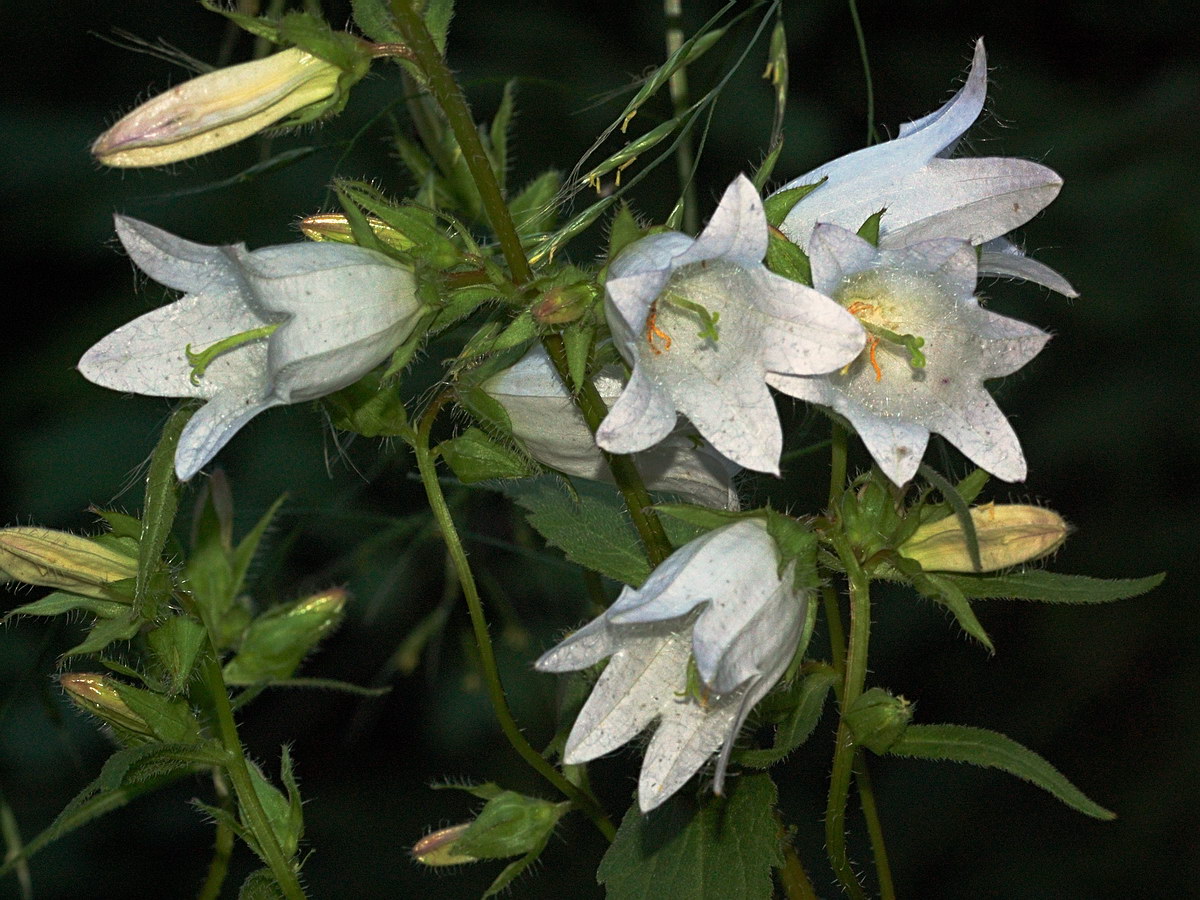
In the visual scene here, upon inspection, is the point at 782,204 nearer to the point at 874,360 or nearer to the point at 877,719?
the point at 874,360

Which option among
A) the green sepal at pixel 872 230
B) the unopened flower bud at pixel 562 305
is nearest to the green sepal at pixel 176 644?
the unopened flower bud at pixel 562 305

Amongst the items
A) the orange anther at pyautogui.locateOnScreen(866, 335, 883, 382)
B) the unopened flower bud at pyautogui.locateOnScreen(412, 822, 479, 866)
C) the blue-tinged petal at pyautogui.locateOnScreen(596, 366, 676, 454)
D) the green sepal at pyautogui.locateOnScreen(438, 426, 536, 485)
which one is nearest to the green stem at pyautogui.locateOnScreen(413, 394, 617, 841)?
the green sepal at pyautogui.locateOnScreen(438, 426, 536, 485)

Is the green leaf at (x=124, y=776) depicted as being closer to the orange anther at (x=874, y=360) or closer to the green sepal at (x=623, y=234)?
the green sepal at (x=623, y=234)

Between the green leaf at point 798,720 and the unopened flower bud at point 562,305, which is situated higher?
the unopened flower bud at point 562,305

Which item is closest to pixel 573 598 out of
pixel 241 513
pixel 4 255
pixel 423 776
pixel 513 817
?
pixel 423 776

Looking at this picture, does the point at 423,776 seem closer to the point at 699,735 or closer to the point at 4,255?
the point at 4,255

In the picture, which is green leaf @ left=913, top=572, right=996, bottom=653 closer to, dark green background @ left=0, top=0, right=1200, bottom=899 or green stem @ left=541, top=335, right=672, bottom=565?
green stem @ left=541, top=335, right=672, bottom=565
